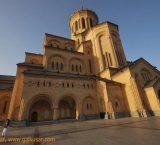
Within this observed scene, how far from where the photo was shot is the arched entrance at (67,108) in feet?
63.5

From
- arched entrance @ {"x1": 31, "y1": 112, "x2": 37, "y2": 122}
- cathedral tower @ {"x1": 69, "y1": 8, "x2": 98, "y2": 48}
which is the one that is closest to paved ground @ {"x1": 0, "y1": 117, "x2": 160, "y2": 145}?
arched entrance @ {"x1": 31, "y1": 112, "x2": 37, "y2": 122}

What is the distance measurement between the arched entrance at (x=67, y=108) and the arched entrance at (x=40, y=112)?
222 centimetres

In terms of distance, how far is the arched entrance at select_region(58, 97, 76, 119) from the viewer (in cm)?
1934

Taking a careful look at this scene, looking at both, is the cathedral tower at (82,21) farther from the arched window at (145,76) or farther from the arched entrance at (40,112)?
the arched entrance at (40,112)

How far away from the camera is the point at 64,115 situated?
1942cm

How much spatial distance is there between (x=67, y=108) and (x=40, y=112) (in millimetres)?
5154

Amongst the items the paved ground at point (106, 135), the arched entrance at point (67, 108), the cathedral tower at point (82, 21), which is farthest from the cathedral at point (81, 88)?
the cathedral tower at point (82, 21)

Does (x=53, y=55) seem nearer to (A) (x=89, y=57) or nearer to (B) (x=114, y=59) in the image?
(A) (x=89, y=57)

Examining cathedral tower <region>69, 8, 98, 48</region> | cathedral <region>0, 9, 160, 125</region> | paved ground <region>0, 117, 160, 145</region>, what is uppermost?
cathedral tower <region>69, 8, 98, 48</region>

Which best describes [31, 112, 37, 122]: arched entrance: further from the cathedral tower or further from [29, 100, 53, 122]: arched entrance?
the cathedral tower

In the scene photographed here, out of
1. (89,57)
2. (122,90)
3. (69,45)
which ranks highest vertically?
(69,45)

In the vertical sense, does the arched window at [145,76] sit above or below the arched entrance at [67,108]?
above

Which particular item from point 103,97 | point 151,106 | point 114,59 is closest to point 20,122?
point 103,97

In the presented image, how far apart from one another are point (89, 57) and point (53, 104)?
53.3 ft
